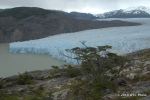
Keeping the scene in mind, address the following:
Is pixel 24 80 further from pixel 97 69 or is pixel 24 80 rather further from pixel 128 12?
pixel 128 12

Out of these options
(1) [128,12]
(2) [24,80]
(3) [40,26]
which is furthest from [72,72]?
(1) [128,12]

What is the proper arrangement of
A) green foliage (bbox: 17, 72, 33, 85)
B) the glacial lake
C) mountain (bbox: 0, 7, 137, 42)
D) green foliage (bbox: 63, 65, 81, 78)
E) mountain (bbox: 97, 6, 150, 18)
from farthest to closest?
1. mountain (bbox: 97, 6, 150, 18)
2. mountain (bbox: 0, 7, 137, 42)
3. the glacial lake
4. green foliage (bbox: 17, 72, 33, 85)
5. green foliage (bbox: 63, 65, 81, 78)

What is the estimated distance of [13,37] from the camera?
38.8 m

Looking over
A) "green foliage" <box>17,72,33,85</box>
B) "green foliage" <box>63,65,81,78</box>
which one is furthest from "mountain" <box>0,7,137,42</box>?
"green foliage" <box>63,65,81,78</box>

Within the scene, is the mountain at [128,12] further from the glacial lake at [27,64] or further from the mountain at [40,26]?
the glacial lake at [27,64]

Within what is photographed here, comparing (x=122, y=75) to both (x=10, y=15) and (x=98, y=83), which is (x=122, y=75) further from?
(x=10, y=15)

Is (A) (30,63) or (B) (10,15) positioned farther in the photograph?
(B) (10,15)

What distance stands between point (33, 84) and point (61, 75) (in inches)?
23.1

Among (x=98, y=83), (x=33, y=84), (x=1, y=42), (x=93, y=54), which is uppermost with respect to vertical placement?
(x=93, y=54)

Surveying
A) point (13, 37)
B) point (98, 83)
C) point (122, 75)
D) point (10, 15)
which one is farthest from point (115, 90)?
point (10, 15)

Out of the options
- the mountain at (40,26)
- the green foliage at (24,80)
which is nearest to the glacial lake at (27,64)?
the green foliage at (24,80)

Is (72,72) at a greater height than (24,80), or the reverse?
(72,72)

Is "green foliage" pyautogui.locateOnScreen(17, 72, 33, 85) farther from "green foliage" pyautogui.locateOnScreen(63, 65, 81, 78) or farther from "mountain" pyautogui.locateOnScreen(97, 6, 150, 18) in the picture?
"mountain" pyautogui.locateOnScreen(97, 6, 150, 18)

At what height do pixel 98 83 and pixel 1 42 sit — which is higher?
pixel 98 83
